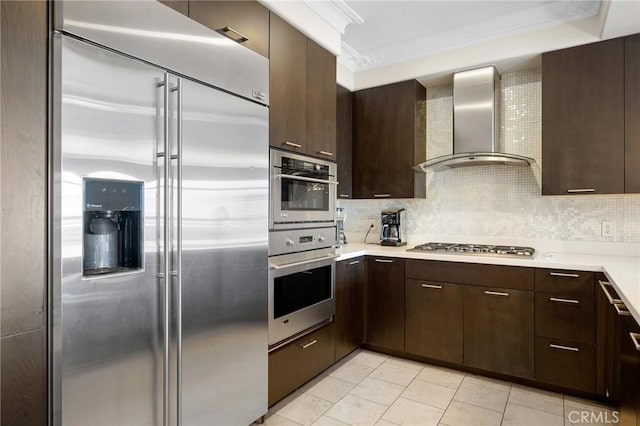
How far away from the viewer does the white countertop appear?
1.77m

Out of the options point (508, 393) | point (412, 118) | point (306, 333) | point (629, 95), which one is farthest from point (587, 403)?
point (412, 118)

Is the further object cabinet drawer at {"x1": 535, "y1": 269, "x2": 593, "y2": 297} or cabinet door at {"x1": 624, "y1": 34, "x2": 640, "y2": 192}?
cabinet door at {"x1": 624, "y1": 34, "x2": 640, "y2": 192}

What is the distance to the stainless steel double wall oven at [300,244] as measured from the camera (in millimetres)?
2162

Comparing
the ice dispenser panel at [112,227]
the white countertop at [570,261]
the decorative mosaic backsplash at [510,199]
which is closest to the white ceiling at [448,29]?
the decorative mosaic backsplash at [510,199]

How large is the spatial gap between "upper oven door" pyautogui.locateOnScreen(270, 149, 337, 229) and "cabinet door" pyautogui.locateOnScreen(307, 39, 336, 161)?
105 millimetres

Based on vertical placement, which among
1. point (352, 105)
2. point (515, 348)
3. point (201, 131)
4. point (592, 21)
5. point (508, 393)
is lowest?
point (508, 393)

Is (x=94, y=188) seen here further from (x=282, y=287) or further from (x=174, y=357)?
(x=282, y=287)

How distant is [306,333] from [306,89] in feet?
5.23

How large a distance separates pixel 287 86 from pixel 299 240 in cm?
95

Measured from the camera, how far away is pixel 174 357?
1577 millimetres

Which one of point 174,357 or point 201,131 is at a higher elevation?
point 201,131

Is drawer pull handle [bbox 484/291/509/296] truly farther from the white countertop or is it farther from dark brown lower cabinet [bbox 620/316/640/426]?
dark brown lower cabinet [bbox 620/316/640/426]

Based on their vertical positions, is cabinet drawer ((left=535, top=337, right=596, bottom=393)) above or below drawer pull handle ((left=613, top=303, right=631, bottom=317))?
below

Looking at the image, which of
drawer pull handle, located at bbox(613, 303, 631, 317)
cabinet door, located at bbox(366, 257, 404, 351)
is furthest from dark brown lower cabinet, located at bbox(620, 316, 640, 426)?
cabinet door, located at bbox(366, 257, 404, 351)
